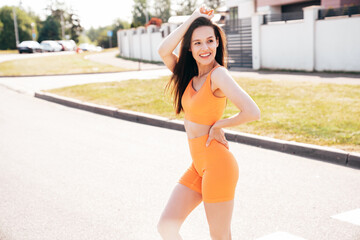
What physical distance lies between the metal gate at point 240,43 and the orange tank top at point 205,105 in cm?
1761

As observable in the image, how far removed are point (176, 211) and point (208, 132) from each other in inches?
21.7

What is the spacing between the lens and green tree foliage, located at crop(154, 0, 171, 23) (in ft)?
353

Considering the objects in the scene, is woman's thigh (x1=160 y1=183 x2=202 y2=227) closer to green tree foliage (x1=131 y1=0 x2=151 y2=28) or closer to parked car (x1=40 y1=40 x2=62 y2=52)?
parked car (x1=40 y1=40 x2=62 y2=52)

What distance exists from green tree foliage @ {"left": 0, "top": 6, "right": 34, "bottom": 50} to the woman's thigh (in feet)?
274

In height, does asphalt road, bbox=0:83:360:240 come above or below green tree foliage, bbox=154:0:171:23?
below

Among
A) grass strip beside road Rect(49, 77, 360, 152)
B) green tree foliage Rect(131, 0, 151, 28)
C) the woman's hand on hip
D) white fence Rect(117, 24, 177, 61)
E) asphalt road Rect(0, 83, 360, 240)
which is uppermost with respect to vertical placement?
green tree foliage Rect(131, 0, 151, 28)

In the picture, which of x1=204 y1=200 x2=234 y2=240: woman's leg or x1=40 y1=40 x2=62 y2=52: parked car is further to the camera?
x1=40 y1=40 x2=62 y2=52: parked car

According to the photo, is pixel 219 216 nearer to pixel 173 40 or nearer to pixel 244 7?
pixel 173 40

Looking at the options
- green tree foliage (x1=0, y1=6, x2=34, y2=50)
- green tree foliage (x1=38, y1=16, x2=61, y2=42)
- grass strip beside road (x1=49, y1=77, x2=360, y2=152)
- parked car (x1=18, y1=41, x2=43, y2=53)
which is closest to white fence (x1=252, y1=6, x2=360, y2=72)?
grass strip beside road (x1=49, y1=77, x2=360, y2=152)

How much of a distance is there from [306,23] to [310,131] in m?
10.8

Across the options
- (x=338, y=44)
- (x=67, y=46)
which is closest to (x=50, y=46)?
(x=67, y=46)

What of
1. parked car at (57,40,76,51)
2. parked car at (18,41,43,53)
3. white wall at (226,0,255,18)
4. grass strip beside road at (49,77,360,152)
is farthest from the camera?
parked car at (57,40,76,51)

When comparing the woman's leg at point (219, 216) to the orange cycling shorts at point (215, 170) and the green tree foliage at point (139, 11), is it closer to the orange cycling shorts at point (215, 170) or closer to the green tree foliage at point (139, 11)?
the orange cycling shorts at point (215, 170)

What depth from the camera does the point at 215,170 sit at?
2.50 metres
